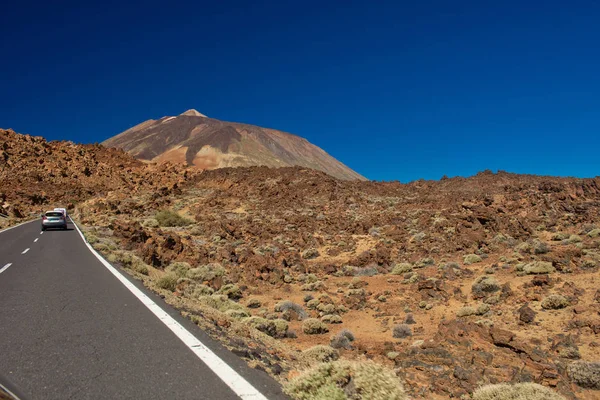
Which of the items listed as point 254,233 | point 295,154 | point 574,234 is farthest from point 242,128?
point 574,234

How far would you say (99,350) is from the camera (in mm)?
4492

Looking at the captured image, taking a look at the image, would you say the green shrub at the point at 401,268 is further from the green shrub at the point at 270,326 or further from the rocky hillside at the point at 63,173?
the rocky hillside at the point at 63,173

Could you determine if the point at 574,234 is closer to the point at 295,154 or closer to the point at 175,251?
the point at 175,251

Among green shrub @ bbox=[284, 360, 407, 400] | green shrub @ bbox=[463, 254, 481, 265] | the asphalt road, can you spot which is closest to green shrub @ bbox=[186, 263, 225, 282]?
the asphalt road

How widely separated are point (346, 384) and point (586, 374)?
16.3 ft

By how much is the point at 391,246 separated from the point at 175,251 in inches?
431

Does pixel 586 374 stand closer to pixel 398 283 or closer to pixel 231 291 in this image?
pixel 398 283

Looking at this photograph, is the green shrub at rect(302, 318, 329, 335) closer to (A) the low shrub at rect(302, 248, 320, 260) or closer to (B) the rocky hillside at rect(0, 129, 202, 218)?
(A) the low shrub at rect(302, 248, 320, 260)

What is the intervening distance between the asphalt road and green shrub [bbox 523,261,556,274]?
11278 millimetres

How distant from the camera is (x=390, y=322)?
10.8m

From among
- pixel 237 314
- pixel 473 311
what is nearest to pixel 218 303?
pixel 237 314

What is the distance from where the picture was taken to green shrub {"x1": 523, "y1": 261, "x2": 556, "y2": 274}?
40.8 feet

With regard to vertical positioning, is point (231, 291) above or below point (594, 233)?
below

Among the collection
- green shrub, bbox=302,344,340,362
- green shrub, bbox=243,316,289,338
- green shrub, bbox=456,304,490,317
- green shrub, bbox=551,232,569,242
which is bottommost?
green shrub, bbox=243,316,289,338
